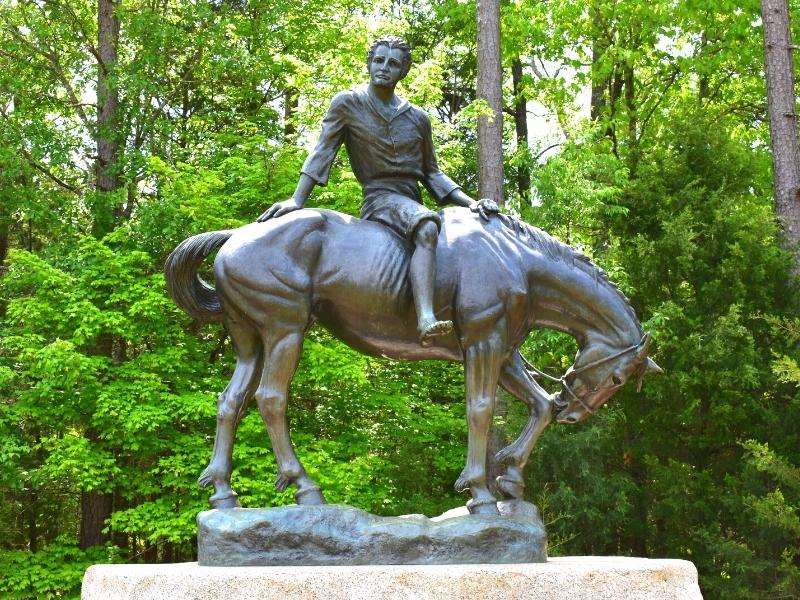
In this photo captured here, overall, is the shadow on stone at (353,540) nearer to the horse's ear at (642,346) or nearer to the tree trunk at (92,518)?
the horse's ear at (642,346)

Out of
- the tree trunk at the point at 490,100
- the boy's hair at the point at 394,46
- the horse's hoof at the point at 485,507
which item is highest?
the tree trunk at the point at 490,100

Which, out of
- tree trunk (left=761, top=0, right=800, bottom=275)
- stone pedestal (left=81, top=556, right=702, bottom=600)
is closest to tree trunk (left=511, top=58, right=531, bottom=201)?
tree trunk (left=761, top=0, right=800, bottom=275)

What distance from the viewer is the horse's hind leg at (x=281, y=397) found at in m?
6.14

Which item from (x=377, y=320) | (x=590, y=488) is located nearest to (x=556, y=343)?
(x=590, y=488)

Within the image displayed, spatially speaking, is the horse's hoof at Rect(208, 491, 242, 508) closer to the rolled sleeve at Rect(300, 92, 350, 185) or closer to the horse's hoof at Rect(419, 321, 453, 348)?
the horse's hoof at Rect(419, 321, 453, 348)

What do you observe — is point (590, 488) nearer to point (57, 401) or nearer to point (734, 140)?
point (734, 140)

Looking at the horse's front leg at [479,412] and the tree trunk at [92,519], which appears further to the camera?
the tree trunk at [92,519]

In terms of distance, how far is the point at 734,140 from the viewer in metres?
17.2

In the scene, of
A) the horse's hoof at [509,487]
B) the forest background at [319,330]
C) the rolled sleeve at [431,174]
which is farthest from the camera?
the forest background at [319,330]

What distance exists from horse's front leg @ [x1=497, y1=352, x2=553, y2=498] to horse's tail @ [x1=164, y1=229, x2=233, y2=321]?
188 centimetres

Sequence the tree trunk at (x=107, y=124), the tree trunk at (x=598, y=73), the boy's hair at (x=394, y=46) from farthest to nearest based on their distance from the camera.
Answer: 1. the tree trunk at (x=598, y=73)
2. the tree trunk at (x=107, y=124)
3. the boy's hair at (x=394, y=46)

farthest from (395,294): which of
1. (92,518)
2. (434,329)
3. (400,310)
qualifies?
(92,518)

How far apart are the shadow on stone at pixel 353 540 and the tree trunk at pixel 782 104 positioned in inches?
430

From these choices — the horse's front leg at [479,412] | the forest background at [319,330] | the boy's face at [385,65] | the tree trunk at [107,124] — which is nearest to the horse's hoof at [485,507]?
the horse's front leg at [479,412]
